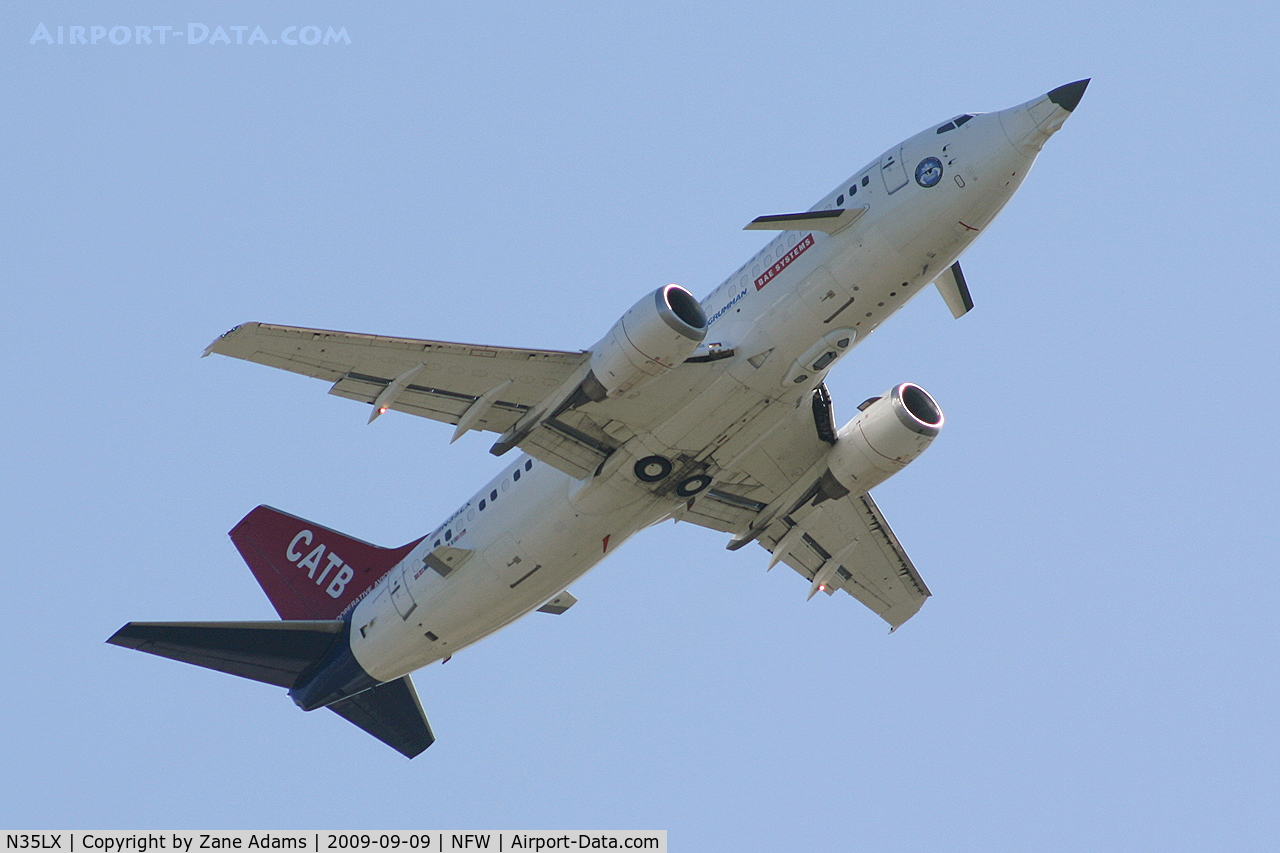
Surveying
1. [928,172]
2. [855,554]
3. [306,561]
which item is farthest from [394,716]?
[928,172]

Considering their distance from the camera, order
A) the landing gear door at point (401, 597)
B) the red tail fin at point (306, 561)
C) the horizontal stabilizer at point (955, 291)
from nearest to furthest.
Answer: the horizontal stabilizer at point (955, 291) < the landing gear door at point (401, 597) < the red tail fin at point (306, 561)

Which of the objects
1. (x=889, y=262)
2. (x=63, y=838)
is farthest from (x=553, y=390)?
(x=63, y=838)

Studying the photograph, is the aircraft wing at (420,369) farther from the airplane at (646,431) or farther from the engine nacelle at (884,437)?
the engine nacelle at (884,437)

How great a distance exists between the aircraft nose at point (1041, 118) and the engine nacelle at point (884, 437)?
22.1ft

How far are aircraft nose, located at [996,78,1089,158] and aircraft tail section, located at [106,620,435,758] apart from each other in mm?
19688

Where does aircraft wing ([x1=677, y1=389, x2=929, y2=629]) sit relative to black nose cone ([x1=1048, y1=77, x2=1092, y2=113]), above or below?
below

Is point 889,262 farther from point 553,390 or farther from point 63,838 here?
point 63,838

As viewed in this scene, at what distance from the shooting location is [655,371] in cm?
2969

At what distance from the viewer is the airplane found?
29.8m

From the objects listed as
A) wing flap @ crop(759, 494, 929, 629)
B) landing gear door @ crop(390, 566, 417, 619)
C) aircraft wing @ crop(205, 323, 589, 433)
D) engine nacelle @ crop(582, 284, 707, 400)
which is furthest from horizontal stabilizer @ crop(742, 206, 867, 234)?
landing gear door @ crop(390, 566, 417, 619)

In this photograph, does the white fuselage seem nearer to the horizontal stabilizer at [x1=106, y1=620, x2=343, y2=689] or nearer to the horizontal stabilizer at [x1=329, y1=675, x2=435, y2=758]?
the horizontal stabilizer at [x1=106, y1=620, x2=343, y2=689]

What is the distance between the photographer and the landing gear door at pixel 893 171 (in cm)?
3006

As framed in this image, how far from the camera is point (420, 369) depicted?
102ft

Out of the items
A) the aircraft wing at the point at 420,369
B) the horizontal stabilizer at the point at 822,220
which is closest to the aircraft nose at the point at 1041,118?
the horizontal stabilizer at the point at 822,220
